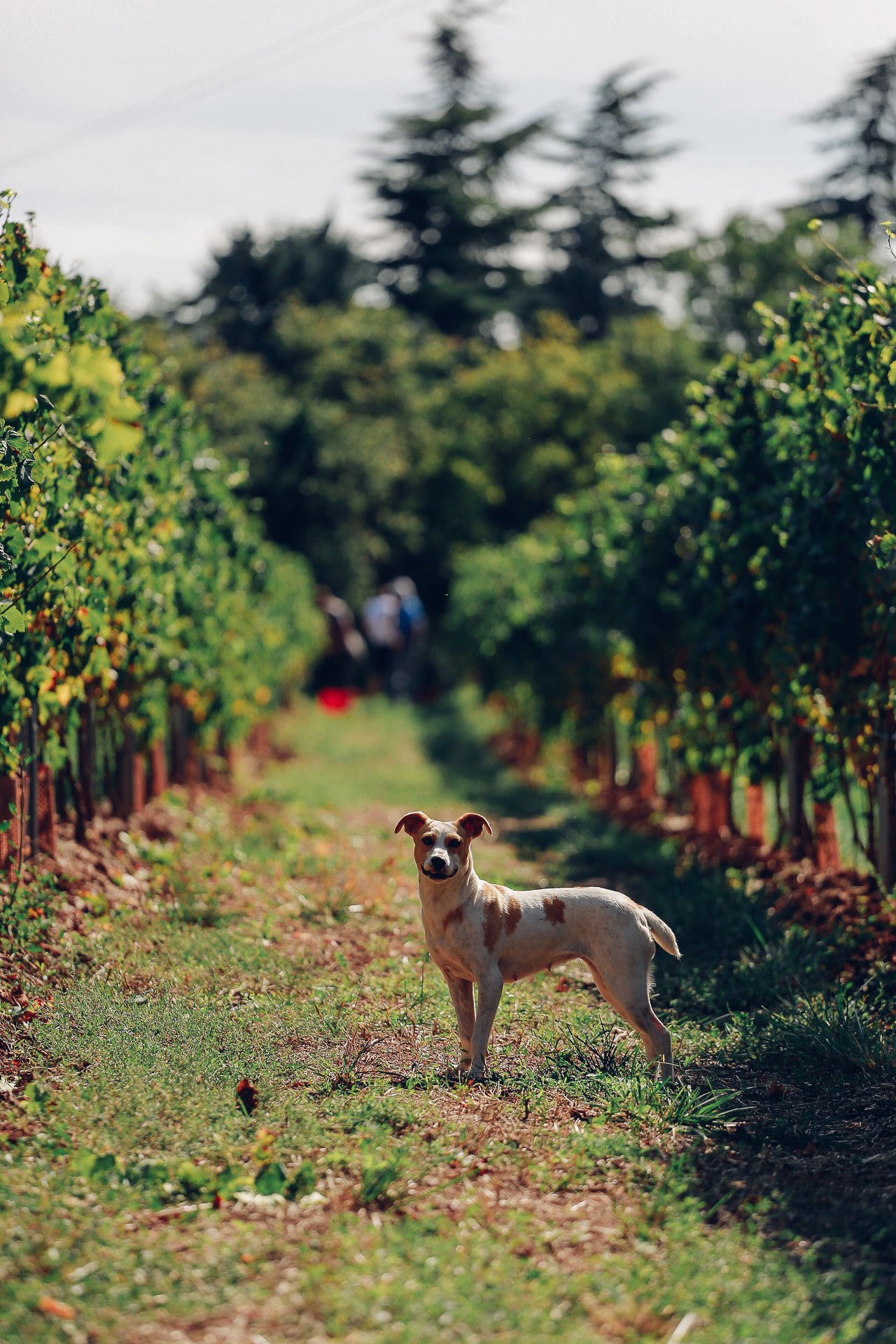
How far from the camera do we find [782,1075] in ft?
15.4

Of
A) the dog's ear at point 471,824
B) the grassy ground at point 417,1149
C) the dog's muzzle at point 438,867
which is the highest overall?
the dog's ear at point 471,824

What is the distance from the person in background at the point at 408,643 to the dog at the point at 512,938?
19975 mm

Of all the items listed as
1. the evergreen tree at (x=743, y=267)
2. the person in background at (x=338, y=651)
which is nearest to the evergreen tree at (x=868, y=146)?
the evergreen tree at (x=743, y=267)

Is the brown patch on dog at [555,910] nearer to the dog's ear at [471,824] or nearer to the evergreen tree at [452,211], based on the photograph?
the dog's ear at [471,824]

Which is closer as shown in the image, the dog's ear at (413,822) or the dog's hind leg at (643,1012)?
the dog's hind leg at (643,1012)

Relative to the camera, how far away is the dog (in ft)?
14.5

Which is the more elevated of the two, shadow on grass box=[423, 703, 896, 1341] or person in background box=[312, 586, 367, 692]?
person in background box=[312, 586, 367, 692]

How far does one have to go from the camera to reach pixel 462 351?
42.3 m

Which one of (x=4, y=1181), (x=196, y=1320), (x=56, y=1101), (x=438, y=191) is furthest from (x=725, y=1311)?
(x=438, y=191)

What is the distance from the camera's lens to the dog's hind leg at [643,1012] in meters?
4.43

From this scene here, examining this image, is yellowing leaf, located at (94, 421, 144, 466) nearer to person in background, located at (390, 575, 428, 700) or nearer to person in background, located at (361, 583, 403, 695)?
Result: person in background, located at (361, 583, 403, 695)

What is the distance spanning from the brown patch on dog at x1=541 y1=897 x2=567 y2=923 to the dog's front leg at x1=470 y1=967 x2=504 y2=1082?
0.32 metres

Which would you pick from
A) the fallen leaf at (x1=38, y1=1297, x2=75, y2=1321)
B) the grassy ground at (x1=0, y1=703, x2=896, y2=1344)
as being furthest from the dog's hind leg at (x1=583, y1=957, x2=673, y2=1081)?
the fallen leaf at (x1=38, y1=1297, x2=75, y2=1321)

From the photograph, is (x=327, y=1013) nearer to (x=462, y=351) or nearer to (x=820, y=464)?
(x=820, y=464)
